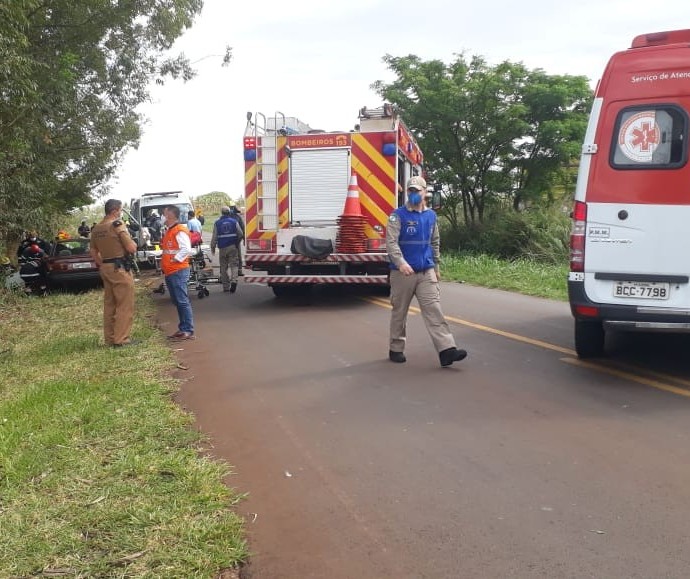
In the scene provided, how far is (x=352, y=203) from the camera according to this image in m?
10.3

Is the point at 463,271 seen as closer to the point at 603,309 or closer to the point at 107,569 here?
the point at 603,309

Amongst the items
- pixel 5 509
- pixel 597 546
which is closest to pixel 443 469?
pixel 597 546

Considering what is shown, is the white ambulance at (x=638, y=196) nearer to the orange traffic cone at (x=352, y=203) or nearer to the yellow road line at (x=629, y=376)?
the yellow road line at (x=629, y=376)

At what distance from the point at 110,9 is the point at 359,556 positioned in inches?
494

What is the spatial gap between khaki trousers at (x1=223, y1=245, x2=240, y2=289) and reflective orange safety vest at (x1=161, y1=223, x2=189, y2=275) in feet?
13.9

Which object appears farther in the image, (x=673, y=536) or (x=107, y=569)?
(x=673, y=536)

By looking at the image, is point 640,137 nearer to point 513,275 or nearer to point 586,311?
point 586,311

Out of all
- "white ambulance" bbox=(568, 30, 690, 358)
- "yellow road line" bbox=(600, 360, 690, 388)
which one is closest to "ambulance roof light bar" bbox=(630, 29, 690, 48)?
"white ambulance" bbox=(568, 30, 690, 358)

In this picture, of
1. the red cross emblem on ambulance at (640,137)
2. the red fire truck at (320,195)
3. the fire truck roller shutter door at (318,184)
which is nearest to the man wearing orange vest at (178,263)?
the red fire truck at (320,195)

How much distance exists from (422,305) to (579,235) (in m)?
1.57

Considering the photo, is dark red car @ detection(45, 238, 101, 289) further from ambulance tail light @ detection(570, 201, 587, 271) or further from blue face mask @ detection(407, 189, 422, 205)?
ambulance tail light @ detection(570, 201, 587, 271)

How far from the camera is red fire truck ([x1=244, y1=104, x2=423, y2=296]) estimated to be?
10406mm

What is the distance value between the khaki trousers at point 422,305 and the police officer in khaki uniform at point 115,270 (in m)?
3.25

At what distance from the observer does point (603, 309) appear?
571cm
